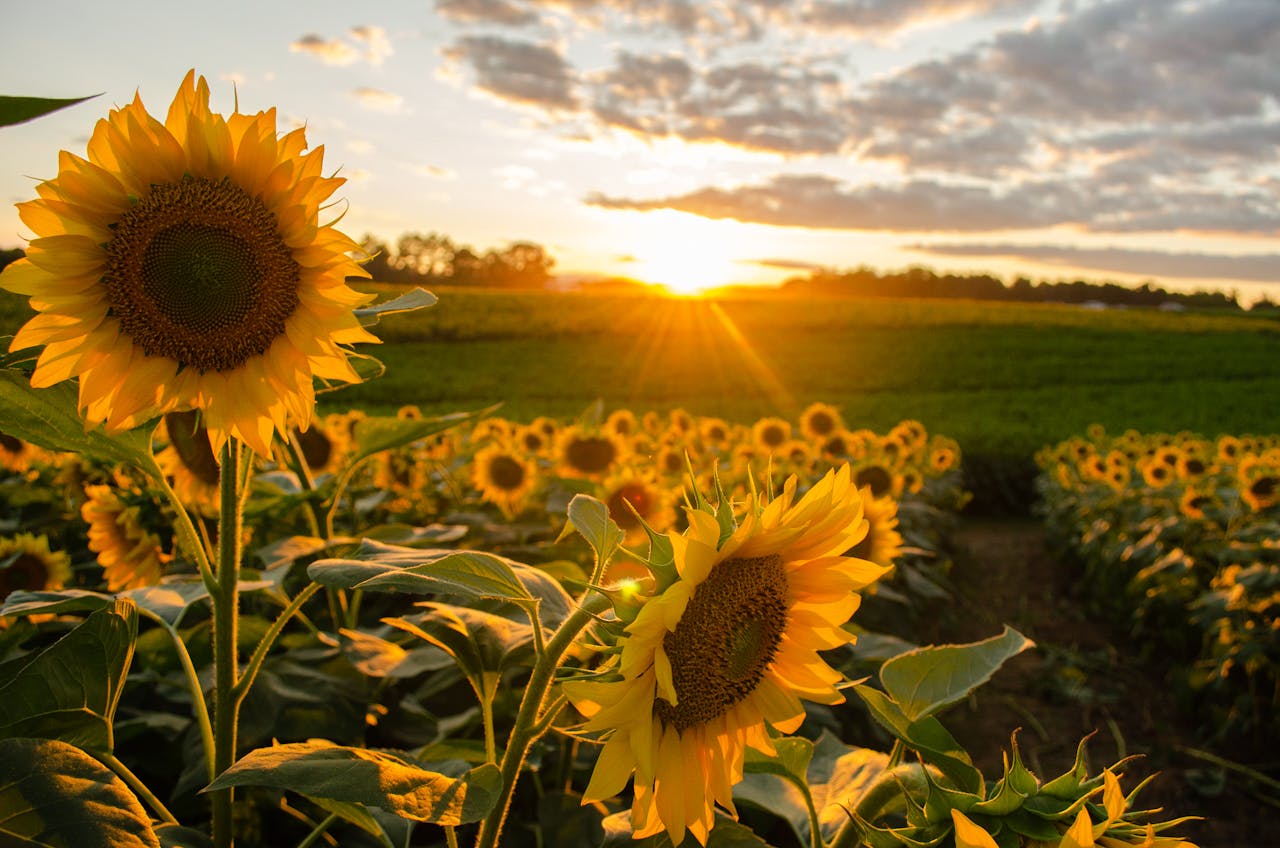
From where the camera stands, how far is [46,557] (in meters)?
2.50

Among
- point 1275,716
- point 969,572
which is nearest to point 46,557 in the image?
point 1275,716

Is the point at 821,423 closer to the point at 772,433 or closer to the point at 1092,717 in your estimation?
the point at 772,433

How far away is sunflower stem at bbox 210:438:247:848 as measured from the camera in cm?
128

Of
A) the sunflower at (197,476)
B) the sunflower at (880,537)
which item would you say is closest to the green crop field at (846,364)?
the sunflower at (880,537)

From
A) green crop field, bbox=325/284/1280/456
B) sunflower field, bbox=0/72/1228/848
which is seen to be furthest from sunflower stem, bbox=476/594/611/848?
green crop field, bbox=325/284/1280/456

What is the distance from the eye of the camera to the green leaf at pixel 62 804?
812 mm

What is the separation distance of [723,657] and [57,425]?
3.05ft

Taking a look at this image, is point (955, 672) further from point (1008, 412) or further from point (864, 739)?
point (1008, 412)

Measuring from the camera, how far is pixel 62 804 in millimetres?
828

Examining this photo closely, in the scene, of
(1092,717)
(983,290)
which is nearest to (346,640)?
(1092,717)

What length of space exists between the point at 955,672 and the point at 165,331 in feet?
3.78

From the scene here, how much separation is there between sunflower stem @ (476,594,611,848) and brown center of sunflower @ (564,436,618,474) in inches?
135

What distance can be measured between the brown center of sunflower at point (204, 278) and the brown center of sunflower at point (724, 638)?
2.33ft

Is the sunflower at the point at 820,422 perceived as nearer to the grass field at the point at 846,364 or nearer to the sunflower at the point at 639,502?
the sunflower at the point at 639,502
